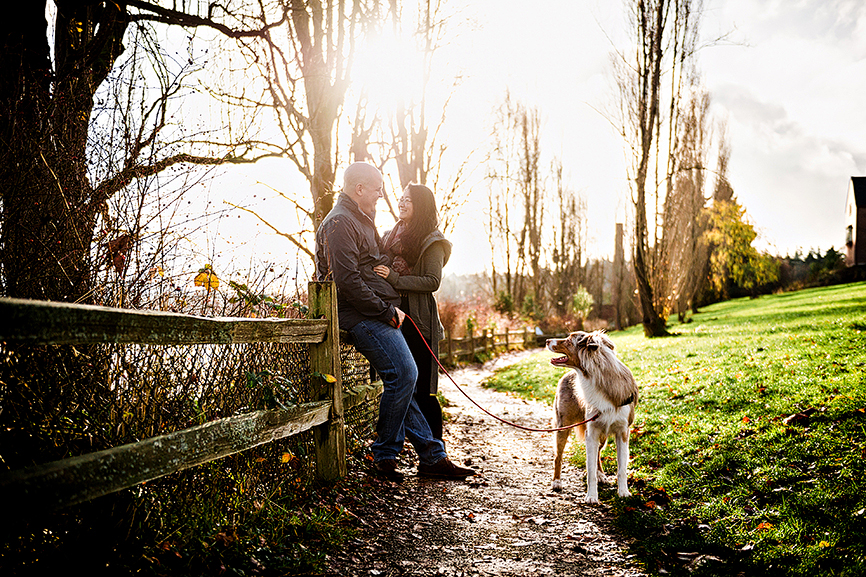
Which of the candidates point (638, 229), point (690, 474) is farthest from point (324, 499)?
point (638, 229)

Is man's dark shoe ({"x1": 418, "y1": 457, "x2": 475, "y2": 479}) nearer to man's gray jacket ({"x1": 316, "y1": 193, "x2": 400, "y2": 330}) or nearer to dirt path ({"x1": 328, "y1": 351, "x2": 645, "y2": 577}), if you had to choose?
dirt path ({"x1": 328, "y1": 351, "x2": 645, "y2": 577})

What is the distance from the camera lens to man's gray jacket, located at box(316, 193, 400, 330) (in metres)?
4.11

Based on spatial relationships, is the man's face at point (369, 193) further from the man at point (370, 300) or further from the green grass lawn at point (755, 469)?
the green grass lawn at point (755, 469)

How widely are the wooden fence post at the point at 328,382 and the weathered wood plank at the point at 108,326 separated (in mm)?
893

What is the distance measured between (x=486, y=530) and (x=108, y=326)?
2.87 meters

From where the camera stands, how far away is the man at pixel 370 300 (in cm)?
413

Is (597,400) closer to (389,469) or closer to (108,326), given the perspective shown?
(389,469)

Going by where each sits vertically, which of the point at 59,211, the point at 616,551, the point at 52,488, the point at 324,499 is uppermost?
the point at 59,211

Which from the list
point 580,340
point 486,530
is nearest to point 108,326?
point 486,530

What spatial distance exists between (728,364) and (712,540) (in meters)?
6.54

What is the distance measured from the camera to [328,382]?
4.03m

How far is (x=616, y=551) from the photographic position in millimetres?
3424

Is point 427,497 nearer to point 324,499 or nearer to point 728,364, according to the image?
point 324,499

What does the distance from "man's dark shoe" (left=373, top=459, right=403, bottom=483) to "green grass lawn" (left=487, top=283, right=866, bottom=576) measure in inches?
69.5
